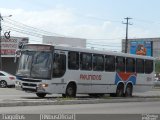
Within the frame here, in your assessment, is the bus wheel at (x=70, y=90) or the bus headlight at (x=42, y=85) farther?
the bus wheel at (x=70, y=90)

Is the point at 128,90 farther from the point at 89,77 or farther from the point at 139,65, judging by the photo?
the point at 89,77

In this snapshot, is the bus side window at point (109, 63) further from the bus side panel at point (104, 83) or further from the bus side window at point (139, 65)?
the bus side window at point (139, 65)

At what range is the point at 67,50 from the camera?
27.8 meters

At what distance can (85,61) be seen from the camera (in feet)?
96.2

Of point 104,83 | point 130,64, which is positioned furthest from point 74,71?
point 130,64

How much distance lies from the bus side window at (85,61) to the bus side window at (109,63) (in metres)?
1.80

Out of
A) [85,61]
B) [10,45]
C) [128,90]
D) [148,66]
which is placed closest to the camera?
[85,61]

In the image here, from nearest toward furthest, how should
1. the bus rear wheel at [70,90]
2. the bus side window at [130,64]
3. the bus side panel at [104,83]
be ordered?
the bus rear wheel at [70,90] < the bus side panel at [104,83] < the bus side window at [130,64]

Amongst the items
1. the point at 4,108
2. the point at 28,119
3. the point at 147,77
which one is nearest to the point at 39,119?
the point at 28,119

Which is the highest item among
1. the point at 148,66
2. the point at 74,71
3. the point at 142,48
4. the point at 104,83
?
the point at 142,48

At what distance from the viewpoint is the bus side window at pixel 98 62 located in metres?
30.1

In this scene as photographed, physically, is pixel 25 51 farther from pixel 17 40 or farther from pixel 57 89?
pixel 17 40

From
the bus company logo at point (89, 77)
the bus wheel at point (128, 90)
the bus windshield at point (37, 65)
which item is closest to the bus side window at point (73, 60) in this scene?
the bus company logo at point (89, 77)

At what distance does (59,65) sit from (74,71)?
4.60 ft
